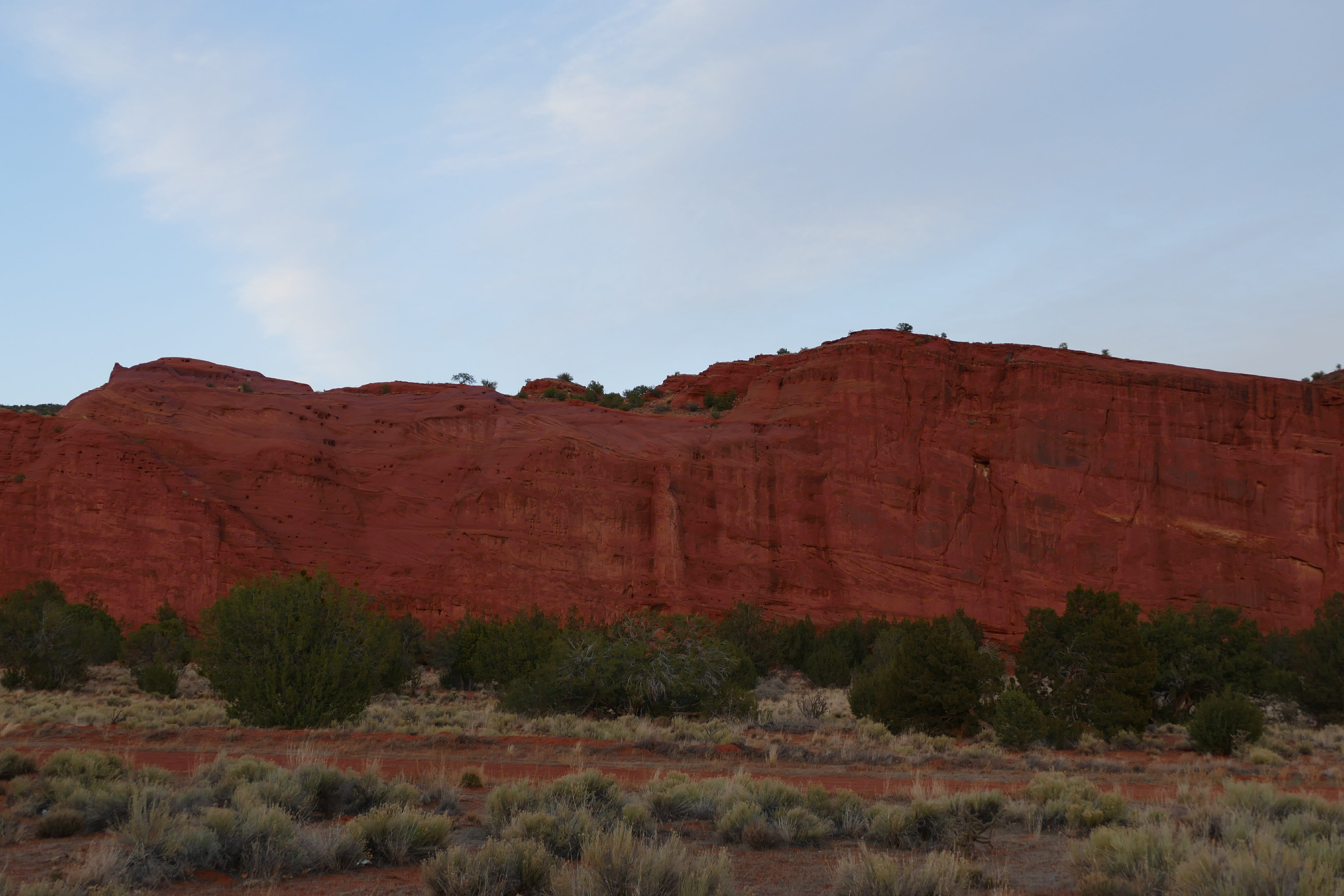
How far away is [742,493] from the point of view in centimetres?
4616

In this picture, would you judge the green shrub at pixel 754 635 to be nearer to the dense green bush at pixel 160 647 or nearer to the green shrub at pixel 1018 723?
the green shrub at pixel 1018 723

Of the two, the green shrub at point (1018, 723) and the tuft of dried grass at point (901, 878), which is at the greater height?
the tuft of dried grass at point (901, 878)

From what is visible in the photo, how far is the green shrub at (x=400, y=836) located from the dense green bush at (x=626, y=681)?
12.3 m

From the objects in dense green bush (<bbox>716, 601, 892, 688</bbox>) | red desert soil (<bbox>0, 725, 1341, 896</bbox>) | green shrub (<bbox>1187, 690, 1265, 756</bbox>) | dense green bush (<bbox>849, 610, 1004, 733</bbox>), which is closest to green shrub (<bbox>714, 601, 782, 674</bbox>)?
dense green bush (<bbox>716, 601, 892, 688</bbox>)

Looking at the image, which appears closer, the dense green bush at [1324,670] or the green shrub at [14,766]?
the green shrub at [14,766]

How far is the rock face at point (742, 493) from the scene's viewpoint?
138 feet

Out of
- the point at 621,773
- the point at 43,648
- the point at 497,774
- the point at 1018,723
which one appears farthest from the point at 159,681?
the point at 1018,723

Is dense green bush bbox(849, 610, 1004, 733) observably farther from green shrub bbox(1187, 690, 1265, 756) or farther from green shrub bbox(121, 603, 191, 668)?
green shrub bbox(121, 603, 191, 668)

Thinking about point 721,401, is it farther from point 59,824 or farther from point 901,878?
point 901,878

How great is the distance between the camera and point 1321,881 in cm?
496

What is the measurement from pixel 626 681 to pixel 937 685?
258 inches

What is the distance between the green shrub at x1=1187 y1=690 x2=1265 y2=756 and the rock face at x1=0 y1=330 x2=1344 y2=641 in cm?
2729

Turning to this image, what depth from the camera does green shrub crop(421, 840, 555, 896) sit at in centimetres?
538

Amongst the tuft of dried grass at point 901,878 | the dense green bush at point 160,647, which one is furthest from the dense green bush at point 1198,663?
the dense green bush at point 160,647
